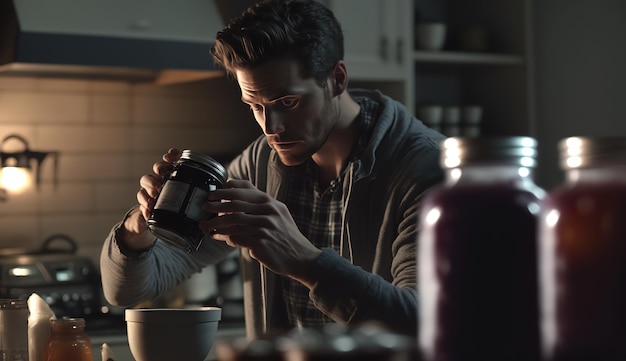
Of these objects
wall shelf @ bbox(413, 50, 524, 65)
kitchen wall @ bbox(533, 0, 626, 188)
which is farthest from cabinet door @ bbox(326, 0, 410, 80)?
kitchen wall @ bbox(533, 0, 626, 188)

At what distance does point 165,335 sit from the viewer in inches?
52.8

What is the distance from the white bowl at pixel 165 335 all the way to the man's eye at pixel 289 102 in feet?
1.87

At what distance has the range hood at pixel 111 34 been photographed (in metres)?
2.66

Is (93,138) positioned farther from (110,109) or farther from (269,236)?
(269,236)

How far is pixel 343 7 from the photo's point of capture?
3131mm

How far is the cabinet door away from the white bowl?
6.14 feet

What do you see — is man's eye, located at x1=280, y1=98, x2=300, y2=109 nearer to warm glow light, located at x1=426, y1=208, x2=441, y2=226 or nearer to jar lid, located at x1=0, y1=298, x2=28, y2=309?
jar lid, located at x1=0, y1=298, x2=28, y2=309

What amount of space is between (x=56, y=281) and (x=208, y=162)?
69.1 inches

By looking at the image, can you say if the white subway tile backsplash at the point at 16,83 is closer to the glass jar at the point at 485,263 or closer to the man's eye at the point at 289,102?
the man's eye at the point at 289,102

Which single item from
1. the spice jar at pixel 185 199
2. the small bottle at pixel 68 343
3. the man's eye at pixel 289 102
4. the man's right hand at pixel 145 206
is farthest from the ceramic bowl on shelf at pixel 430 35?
the small bottle at pixel 68 343

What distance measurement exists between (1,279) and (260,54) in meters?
1.49

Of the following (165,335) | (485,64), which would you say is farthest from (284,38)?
(485,64)

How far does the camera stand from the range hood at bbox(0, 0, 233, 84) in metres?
2.66

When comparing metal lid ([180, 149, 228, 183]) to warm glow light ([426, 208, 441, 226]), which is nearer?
warm glow light ([426, 208, 441, 226])
